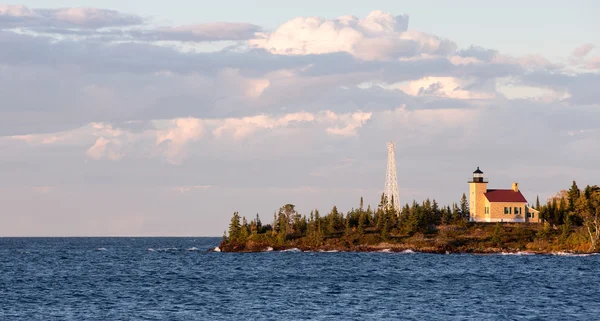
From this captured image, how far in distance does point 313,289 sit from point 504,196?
3908 inches

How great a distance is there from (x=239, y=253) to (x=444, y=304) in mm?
103848

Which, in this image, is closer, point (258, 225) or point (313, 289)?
point (313, 289)

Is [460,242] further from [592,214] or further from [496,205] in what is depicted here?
[592,214]

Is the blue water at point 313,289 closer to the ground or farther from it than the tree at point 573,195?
closer to the ground

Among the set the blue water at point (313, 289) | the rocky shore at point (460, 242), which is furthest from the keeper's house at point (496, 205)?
the blue water at point (313, 289)

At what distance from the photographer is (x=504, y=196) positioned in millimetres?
187375

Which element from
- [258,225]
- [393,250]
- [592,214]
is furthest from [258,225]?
[592,214]

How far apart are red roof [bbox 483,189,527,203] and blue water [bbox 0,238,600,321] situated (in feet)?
117

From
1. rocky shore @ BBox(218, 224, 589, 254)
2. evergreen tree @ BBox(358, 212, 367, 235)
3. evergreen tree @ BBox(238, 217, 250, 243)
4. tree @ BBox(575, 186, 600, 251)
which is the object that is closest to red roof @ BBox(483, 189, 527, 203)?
rocky shore @ BBox(218, 224, 589, 254)

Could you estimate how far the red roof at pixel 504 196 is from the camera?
18638 centimetres

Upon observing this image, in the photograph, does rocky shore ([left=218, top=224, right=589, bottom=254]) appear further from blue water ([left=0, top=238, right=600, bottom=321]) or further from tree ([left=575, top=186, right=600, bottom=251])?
blue water ([left=0, top=238, right=600, bottom=321])

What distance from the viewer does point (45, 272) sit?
132875 mm

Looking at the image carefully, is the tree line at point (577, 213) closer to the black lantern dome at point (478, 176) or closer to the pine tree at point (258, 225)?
the black lantern dome at point (478, 176)

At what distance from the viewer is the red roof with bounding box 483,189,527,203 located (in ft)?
611
